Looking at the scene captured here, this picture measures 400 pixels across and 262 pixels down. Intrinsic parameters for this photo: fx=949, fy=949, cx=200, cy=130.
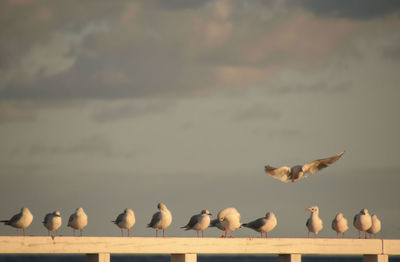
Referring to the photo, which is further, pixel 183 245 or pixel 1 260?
pixel 1 260

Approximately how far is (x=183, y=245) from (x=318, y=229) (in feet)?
21.2

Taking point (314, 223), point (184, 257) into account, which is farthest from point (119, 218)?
point (314, 223)

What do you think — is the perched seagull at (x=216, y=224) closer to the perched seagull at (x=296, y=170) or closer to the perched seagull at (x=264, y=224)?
the perched seagull at (x=264, y=224)

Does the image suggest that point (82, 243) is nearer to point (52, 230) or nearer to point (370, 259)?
point (52, 230)

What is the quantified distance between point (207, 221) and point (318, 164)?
7298 millimetres

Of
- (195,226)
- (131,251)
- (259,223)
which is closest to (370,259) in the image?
(259,223)

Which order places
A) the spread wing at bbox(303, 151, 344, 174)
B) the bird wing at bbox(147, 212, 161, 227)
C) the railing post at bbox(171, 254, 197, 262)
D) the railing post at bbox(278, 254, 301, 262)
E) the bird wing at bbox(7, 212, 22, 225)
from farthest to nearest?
the spread wing at bbox(303, 151, 344, 174)
the railing post at bbox(278, 254, 301, 262)
the bird wing at bbox(147, 212, 161, 227)
the railing post at bbox(171, 254, 197, 262)
the bird wing at bbox(7, 212, 22, 225)

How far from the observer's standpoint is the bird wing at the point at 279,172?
3750 cm

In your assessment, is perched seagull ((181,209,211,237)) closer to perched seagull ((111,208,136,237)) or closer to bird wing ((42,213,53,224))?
perched seagull ((111,208,136,237))

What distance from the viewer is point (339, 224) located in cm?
3525

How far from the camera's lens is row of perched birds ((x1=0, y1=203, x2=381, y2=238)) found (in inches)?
1188

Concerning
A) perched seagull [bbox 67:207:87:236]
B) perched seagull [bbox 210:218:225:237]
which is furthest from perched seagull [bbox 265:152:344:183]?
perched seagull [bbox 67:207:87:236]

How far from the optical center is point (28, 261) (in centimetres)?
13938

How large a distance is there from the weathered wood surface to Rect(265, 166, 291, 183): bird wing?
196 inches
